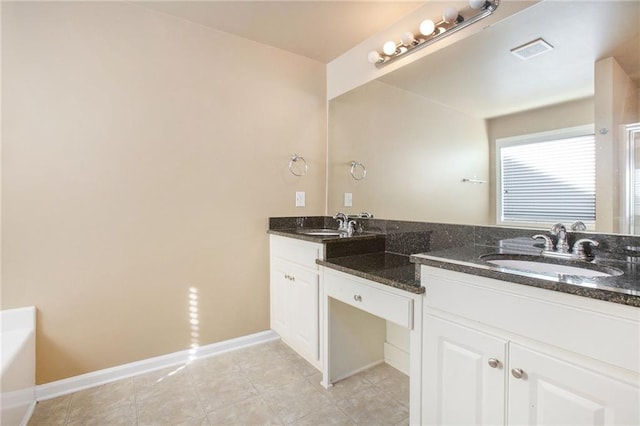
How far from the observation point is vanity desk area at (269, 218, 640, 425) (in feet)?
2.64

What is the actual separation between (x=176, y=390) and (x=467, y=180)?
6.64 feet

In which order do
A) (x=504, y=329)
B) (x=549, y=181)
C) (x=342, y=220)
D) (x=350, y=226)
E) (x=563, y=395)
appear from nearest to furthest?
(x=563, y=395) → (x=504, y=329) → (x=549, y=181) → (x=350, y=226) → (x=342, y=220)

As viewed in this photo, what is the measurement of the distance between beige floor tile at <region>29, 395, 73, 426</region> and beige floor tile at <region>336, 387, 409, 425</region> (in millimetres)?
1405

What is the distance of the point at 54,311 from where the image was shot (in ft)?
5.64

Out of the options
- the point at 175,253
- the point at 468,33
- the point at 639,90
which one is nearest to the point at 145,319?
the point at 175,253

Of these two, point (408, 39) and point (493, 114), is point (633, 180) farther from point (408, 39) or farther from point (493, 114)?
point (408, 39)

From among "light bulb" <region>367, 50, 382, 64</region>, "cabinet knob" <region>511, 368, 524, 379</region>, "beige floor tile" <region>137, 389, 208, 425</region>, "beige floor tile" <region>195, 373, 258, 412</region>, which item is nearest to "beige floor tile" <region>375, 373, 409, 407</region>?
"beige floor tile" <region>195, 373, 258, 412</region>

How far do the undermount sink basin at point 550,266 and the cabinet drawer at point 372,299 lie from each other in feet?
1.28

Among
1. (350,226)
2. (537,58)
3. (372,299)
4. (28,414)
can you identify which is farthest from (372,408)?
(537,58)

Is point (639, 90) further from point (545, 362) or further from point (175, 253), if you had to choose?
point (175, 253)

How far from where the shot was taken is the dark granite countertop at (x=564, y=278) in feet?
2.59

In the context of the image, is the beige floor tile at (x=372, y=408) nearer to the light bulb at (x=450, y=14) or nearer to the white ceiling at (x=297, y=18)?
the light bulb at (x=450, y=14)

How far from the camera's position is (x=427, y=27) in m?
1.72

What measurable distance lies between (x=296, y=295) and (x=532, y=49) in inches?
71.9
